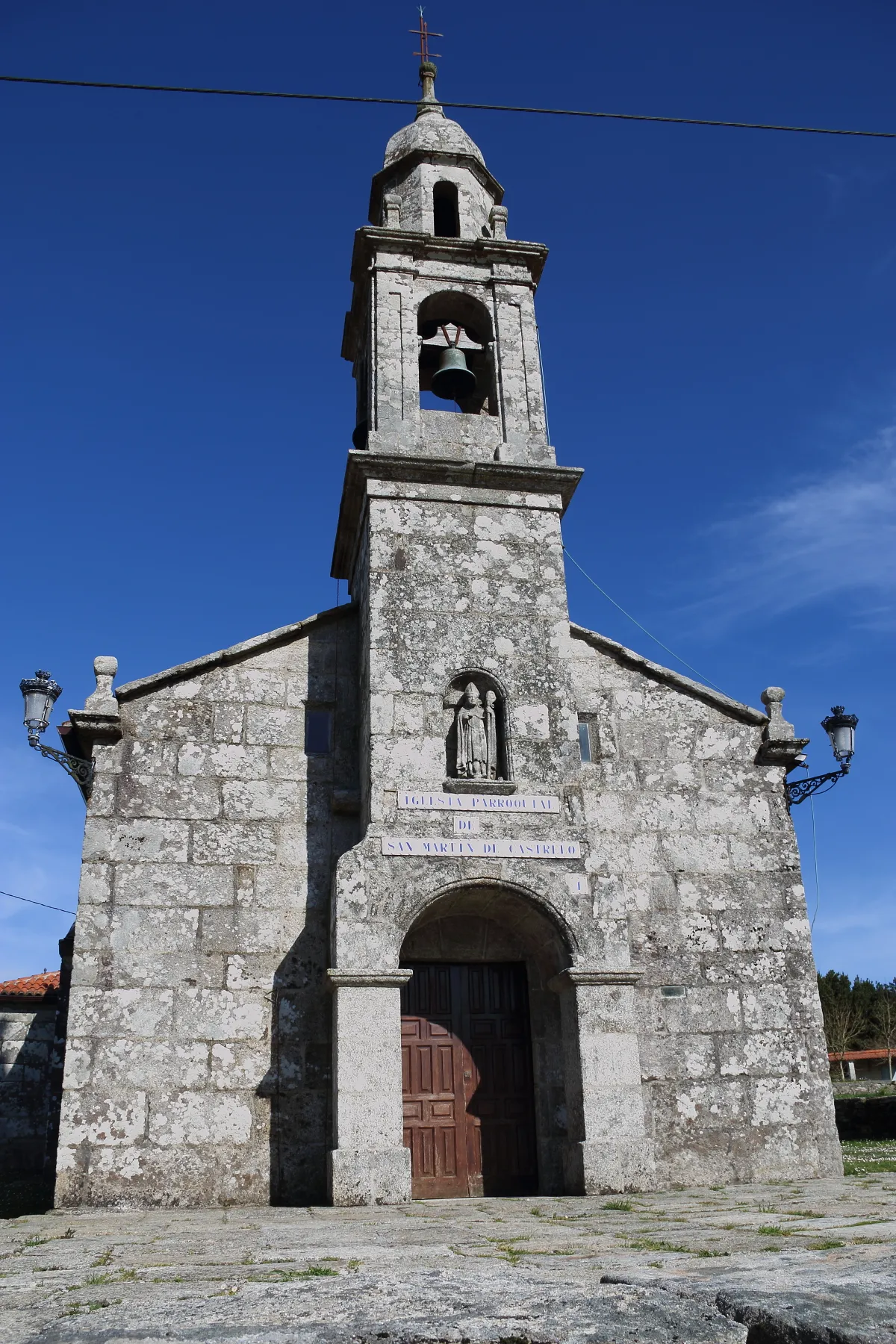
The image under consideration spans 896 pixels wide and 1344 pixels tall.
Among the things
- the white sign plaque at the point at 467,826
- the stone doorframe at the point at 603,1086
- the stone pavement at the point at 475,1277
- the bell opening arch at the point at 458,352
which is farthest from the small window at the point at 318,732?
the stone pavement at the point at 475,1277

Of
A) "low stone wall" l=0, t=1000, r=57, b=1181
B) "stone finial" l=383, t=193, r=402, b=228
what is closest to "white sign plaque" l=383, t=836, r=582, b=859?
"stone finial" l=383, t=193, r=402, b=228

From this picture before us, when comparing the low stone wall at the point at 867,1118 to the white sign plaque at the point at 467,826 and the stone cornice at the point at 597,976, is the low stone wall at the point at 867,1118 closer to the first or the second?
the stone cornice at the point at 597,976

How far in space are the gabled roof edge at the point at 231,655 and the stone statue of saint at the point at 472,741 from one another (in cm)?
215

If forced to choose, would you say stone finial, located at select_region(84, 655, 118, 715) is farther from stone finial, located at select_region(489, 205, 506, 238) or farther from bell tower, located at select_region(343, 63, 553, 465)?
stone finial, located at select_region(489, 205, 506, 238)

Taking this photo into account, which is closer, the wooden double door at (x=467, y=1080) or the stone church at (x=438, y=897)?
the stone church at (x=438, y=897)

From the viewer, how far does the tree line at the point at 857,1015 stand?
43.2 m

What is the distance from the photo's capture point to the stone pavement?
2.98 meters

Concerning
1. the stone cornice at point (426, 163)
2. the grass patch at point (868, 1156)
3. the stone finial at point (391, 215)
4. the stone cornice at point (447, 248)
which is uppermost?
the stone cornice at point (426, 163)

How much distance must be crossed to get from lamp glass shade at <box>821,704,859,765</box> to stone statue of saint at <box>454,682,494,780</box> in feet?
14.2

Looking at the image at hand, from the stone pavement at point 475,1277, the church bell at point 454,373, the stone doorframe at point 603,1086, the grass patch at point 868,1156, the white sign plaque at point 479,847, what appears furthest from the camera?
the church bell at point 454,373

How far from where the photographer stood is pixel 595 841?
38.8 ft

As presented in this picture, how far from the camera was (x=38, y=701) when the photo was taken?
11.7 m

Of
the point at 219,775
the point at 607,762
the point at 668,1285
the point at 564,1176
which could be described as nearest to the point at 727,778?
the point at 607,762

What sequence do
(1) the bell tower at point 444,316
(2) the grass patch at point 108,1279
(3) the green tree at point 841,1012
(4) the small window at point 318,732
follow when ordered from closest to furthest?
(2) the grass patch at point 108,1279 < (4) the small window at point 318,732 < (1) the bell tower at point 444,316 < (3) the green tree at point 841,1012
